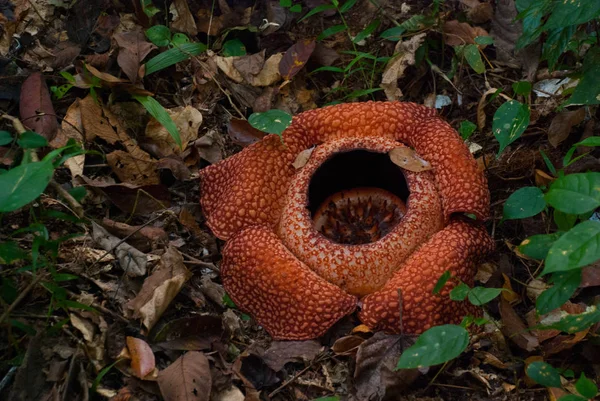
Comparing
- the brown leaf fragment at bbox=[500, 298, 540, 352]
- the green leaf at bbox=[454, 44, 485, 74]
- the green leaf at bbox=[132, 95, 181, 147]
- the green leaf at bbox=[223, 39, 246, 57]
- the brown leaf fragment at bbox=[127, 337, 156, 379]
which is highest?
the green leaf at bbox=[454, 44, 485, 74]

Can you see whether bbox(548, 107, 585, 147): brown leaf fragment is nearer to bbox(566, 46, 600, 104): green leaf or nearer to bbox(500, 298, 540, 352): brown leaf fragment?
bbox(566, 46, 600, 104): green leaf

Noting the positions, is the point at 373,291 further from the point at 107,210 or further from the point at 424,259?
the point at 107,210

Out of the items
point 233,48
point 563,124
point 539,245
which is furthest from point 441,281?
point 233,48

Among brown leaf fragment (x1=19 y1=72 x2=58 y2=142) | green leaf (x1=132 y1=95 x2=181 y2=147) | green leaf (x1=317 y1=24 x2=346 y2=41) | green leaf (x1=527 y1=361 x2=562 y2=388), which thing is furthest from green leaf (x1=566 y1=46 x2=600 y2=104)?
brown leaf fragment (x1=19 y1=72 x2=58 y2=142)

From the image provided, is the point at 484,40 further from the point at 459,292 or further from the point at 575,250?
the point at 575,250

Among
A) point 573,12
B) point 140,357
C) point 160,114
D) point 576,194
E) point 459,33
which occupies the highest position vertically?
point 573,12

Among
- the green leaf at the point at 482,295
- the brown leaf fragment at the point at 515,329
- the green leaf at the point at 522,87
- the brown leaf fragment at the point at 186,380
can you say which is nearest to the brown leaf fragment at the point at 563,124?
the green leaf at the point at 522,87

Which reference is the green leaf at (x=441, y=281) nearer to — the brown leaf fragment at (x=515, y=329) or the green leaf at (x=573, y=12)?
the brown leaf fragment at (x=515, y=329)
